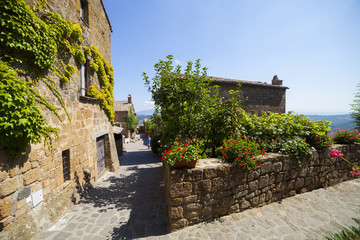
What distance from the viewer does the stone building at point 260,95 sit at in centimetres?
1227

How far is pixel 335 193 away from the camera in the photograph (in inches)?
210

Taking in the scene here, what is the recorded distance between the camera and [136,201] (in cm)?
523

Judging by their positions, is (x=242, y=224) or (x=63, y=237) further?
(x=242, y=224)

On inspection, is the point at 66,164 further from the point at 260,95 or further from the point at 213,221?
the point at 260,95

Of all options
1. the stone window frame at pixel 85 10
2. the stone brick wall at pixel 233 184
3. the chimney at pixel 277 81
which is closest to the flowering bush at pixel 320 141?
the stone brick wall at pixel 233 184

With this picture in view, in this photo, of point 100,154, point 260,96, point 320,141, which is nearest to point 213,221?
point 320,141

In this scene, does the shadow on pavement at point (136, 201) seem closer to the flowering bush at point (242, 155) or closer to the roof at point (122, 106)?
the flowering bush at point (242, 155)

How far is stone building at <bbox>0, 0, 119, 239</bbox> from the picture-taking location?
306 cm

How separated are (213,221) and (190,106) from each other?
3.63 metres

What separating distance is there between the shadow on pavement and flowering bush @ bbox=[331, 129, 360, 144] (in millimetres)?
8766

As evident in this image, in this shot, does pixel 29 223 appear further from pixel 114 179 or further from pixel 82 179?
pixel 114 179

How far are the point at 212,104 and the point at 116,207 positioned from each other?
5.18 m

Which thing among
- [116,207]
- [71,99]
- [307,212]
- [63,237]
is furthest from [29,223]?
[307,212]

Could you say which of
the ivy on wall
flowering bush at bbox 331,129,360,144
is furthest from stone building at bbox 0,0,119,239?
flowering bush at bbox 331,129,360,144
